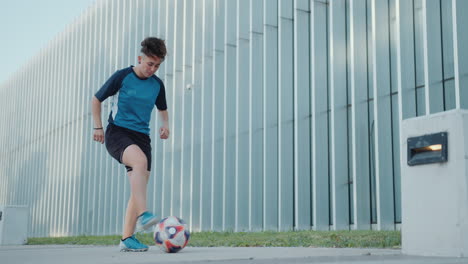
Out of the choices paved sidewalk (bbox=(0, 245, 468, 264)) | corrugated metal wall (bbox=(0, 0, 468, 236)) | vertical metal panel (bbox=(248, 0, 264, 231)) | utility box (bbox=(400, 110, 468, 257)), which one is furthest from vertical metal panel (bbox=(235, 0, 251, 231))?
utility box (bbox=(400, 110, 468, 257))

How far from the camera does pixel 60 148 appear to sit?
29.1m

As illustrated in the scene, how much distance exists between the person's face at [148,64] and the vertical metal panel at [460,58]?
6.37 metres

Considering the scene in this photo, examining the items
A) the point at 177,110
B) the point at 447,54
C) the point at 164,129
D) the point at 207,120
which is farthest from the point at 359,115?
the point at 177,110

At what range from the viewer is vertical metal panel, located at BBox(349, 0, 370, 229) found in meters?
11.8

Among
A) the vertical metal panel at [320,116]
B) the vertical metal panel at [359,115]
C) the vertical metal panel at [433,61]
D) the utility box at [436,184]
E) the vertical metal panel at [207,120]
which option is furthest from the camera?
the vertical metal panel at [207,120]

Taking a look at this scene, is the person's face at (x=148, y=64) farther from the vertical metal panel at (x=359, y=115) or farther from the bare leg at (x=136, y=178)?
the vertical metal panel at (x=359, y=115)

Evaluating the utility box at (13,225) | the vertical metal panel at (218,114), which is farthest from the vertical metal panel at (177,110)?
the utility box at (13,225)

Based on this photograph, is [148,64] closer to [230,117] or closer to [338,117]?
[338,117]

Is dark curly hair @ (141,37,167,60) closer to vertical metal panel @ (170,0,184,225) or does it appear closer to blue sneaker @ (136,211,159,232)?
blue sneaker @ (136,211,159,232)

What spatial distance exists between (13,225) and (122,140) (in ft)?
33.5

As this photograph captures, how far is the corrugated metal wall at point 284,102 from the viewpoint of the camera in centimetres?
1122

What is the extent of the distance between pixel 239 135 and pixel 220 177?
140 centimetres

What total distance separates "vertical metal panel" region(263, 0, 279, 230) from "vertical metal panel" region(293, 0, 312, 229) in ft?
2.41

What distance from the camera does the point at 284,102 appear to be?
1413 cm
